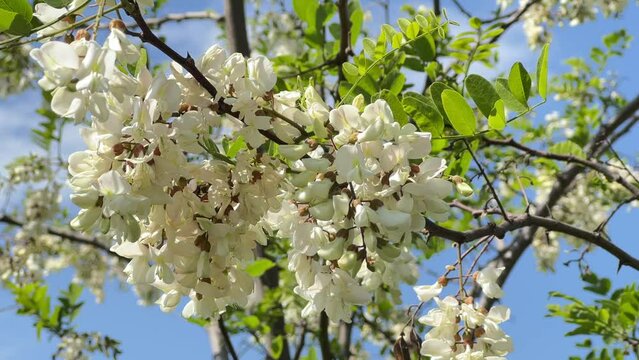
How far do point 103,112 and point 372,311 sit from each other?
227 cm

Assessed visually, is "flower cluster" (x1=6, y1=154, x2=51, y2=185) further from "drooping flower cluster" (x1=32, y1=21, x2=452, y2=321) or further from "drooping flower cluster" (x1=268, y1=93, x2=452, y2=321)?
"drooping flower cluster" (x1=268, y1=93, x2=452, y2=321)

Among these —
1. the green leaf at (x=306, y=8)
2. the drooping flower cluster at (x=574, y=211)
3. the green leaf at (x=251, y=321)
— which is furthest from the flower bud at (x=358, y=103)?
the drooping flower cluster at (x=574, y=211)

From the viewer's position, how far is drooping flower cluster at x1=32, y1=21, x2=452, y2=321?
0.76 metres

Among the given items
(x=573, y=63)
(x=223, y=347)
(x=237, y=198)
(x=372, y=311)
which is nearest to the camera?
(x=237, y=198)

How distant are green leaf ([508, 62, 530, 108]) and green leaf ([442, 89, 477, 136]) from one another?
66 mm

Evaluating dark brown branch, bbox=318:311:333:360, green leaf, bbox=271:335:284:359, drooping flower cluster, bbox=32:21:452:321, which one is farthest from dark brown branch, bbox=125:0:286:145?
green leaf, bbox=271:335:284:359

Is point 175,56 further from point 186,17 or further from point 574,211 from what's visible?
point 574,211

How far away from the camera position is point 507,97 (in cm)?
97

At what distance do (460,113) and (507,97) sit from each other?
0.23 ft

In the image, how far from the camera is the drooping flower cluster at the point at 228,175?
0.76 metres

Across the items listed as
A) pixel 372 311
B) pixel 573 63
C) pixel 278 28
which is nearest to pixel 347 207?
pixel 372 311

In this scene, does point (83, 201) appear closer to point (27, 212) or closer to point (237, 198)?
point (237, 198)

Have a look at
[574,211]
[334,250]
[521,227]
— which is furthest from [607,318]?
[574,211]

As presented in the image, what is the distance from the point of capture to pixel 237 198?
0.91 metres
